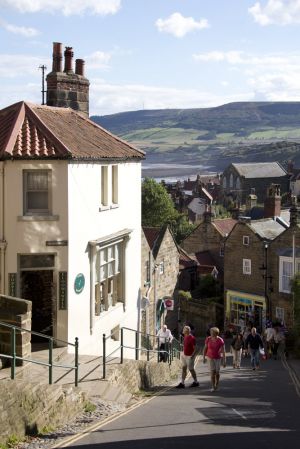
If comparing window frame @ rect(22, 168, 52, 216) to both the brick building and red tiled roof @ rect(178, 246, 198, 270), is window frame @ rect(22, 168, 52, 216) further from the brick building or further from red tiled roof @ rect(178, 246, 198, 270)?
the brick building

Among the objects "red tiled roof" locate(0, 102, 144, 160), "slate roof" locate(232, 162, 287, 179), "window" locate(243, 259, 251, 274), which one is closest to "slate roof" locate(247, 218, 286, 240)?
"window" locate(243, 259, 251, 274)

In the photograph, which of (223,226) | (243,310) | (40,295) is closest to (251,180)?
(223,226)

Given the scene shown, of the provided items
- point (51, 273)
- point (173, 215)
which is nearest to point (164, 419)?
point (51, 273)

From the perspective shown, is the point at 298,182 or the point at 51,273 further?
the point at 298,182

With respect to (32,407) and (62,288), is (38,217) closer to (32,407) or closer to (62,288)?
(62,288)

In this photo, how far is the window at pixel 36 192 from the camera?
56.6 feet

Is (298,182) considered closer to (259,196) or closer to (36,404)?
(259,196)

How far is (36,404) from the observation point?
1141 centimetres

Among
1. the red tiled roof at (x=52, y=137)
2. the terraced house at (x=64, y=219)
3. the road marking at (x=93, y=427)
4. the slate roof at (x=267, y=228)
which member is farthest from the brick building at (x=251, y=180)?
the road marking at (x=93, y=427)

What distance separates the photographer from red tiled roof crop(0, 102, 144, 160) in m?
17.1

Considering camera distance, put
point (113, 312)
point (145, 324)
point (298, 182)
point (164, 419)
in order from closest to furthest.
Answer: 1. point (164, 419)
2. point (113, 312)
3. point (145, 324)
4. point (298, 182)

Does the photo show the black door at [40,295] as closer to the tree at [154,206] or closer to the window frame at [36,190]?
the window frame at [36,190]

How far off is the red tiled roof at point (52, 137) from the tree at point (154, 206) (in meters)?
46.0

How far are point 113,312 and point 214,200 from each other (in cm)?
9410
